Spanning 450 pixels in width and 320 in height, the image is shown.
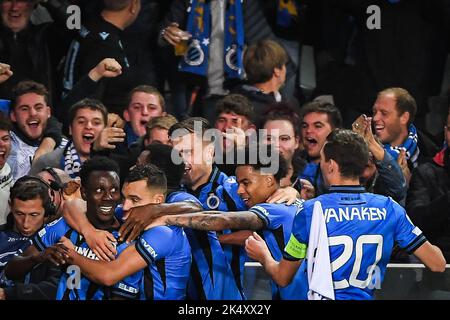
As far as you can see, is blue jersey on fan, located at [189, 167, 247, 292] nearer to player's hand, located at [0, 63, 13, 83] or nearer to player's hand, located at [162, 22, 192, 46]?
player's hand, located at [162, 22, 192, 46]

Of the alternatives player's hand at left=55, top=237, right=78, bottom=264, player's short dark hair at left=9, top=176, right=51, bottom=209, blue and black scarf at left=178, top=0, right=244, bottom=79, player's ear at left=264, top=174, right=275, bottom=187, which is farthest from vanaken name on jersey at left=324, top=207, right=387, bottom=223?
blue and black scarf at left=178, top=0, right=244, bottom=79

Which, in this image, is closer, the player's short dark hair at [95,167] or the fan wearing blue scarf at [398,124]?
the player's short dark hair at [95,167]

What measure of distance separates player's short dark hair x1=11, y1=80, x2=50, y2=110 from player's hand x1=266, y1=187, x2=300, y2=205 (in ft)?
6.02

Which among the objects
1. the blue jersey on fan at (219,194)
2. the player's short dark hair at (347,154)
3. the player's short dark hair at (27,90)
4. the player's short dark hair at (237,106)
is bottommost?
the blue jersey on fan at (219,194)

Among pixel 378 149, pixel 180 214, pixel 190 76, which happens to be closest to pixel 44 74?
pixel 190 76

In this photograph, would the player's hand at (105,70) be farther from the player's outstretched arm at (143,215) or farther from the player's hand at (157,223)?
the player's hand at (157,223)

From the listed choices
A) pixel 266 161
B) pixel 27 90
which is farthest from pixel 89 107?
pixel 266 161

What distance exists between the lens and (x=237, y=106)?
7609 mm

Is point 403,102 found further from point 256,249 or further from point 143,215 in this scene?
point 143,215

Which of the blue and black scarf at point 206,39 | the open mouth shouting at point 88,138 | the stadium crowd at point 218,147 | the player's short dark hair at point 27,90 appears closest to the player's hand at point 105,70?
the stadium crowd at point 218,147

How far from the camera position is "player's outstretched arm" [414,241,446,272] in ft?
21.3

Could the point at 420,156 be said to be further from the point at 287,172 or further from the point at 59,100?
the point at 59,100

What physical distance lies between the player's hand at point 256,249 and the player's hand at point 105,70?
1.83 meters

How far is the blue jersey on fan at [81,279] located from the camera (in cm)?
669
